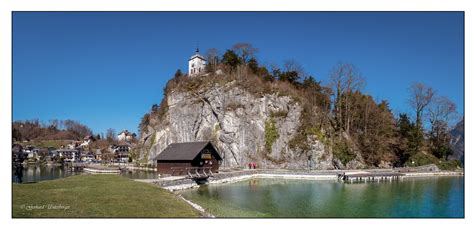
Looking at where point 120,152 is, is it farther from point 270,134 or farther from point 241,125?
point 270,134

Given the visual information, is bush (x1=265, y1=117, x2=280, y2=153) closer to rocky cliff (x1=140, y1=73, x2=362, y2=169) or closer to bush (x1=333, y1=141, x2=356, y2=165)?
rocky cliff (x1=140, y1=73, x2=362, y2=169)

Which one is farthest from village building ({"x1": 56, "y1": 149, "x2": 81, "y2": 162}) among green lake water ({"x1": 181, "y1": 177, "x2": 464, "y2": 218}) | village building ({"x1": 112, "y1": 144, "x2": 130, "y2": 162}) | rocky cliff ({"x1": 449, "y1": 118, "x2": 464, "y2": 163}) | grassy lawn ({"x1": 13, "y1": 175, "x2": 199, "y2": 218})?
rocky cliff ({"x1": 449, "y1": 118, "x2": 464, "y2": 163})

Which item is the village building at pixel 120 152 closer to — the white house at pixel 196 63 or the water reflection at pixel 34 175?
the water reflection at pixel 34 175

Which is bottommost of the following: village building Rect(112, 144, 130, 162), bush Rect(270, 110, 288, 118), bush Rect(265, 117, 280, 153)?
village building Rect(112, 144, 130, 162)

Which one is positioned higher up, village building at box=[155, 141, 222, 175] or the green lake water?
village building at box=[155, 141, 222, 175]

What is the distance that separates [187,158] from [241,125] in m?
15.6

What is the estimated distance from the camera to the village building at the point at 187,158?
32812 millimetres

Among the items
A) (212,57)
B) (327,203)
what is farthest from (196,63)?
(327,203)

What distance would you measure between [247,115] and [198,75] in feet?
47.2

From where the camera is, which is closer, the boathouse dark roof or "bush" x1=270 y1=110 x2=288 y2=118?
the boathouse dark roof

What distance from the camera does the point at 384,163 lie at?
47.3 m

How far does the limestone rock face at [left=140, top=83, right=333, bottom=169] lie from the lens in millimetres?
43625

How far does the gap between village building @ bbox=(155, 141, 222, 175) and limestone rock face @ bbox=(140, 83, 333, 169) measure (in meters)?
9.65
